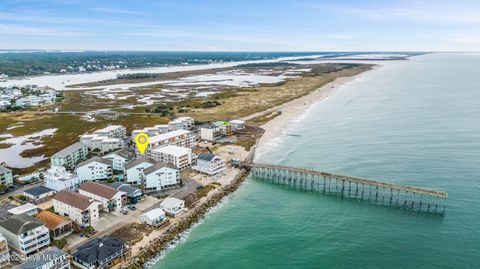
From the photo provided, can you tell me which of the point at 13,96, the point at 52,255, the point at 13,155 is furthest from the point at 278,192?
the point at 13,96

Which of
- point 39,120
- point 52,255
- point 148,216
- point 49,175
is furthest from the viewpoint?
point 39,120

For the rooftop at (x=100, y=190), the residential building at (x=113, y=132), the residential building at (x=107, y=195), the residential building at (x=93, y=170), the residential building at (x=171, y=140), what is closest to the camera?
the residential building at (x=107, y=195)

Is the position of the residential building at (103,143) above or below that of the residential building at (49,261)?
above

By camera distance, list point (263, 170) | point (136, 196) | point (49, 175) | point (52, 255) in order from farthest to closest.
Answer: point (263, 170) → point (49, 175) → point (136, 196) → point (52, 255)

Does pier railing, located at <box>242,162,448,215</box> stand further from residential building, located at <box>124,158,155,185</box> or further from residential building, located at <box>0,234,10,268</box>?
residential building, located at <box>0,234,10,268</box>

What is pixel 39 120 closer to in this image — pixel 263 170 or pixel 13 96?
pixel 13 96

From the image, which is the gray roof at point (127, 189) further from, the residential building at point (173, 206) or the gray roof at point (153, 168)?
the residential building at point (173, 206)

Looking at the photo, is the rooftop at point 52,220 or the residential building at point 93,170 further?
the residential building at point 93,170

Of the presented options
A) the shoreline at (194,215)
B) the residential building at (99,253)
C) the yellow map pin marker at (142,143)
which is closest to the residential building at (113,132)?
the yellow map pin marker at (142,143)
